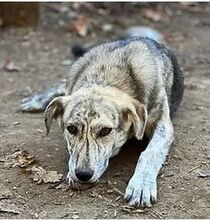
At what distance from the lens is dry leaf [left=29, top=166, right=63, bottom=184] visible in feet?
15.0

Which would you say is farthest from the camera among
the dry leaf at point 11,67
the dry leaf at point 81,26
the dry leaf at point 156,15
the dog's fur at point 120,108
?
the dry leaf at point 156,15

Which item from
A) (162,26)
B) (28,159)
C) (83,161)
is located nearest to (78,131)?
(83,161)

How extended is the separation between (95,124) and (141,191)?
22.1 inches

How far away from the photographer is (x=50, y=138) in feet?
17.7

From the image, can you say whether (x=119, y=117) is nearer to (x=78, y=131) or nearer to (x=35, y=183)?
(x=78, y=131)

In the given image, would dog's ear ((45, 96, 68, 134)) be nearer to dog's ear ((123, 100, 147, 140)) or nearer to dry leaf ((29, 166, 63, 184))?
dry leaf ((29, 166, 63, 184))

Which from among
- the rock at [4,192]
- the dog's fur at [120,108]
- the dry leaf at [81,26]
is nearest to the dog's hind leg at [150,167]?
the dog's fur at [120,108]

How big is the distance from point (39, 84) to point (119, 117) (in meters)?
3.04

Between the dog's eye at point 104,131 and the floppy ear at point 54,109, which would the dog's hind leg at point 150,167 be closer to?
the dog's eye at point 104,131

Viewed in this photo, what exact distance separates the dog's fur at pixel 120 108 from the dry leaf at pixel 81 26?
3956mm

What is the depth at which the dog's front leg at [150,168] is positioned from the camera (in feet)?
13.8

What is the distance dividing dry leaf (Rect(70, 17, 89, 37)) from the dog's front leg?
4.72 m

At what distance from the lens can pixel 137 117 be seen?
4.57 metres

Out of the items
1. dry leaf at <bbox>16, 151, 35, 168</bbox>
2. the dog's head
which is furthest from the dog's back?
dry leaf at <bbox>16, 151, 35, 168</bbox>
